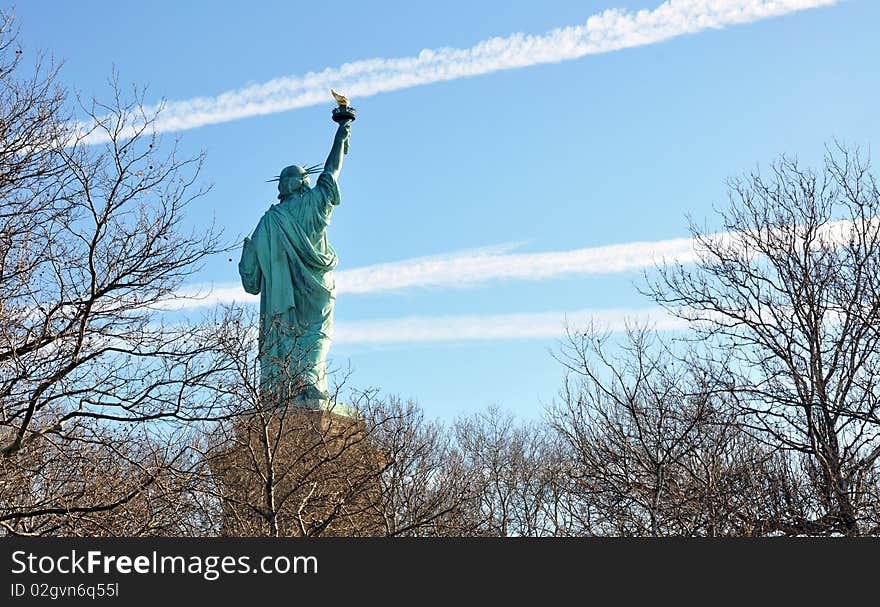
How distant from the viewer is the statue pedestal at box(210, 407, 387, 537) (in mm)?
15211

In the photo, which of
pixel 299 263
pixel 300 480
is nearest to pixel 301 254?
pixel 299 263

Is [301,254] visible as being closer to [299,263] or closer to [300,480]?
[299,263]

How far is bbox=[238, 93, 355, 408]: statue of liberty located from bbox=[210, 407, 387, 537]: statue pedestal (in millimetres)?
4364

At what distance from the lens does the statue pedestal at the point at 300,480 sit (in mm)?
15211

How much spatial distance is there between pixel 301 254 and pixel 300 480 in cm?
901

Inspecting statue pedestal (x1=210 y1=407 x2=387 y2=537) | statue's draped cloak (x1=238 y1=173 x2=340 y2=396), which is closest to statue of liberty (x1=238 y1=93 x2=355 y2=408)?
statue's draped cloak (x1=238 y1=173 x2=340 y2=396)

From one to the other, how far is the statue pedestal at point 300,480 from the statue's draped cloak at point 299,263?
440cm

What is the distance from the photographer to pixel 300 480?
15.8 metres

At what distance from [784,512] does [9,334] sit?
370 inches

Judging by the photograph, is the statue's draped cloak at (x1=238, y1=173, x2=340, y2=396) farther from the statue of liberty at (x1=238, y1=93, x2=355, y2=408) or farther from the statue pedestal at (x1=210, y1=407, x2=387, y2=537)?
the statue pedestal at (x1=210, y1=407, x2=387, y2=537)

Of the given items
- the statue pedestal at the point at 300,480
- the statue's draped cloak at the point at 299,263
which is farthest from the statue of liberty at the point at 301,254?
the statue pedestal at the point at 300,480

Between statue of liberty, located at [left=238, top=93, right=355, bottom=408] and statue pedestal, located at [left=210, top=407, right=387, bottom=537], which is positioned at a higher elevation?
statue of liberty, located at [left=238, top=93, right=355, bottom=408]

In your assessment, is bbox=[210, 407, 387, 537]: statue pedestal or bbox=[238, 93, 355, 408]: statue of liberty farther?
bbox=[238, 93, 355, 408]: statue of liberty

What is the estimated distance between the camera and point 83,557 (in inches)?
346
